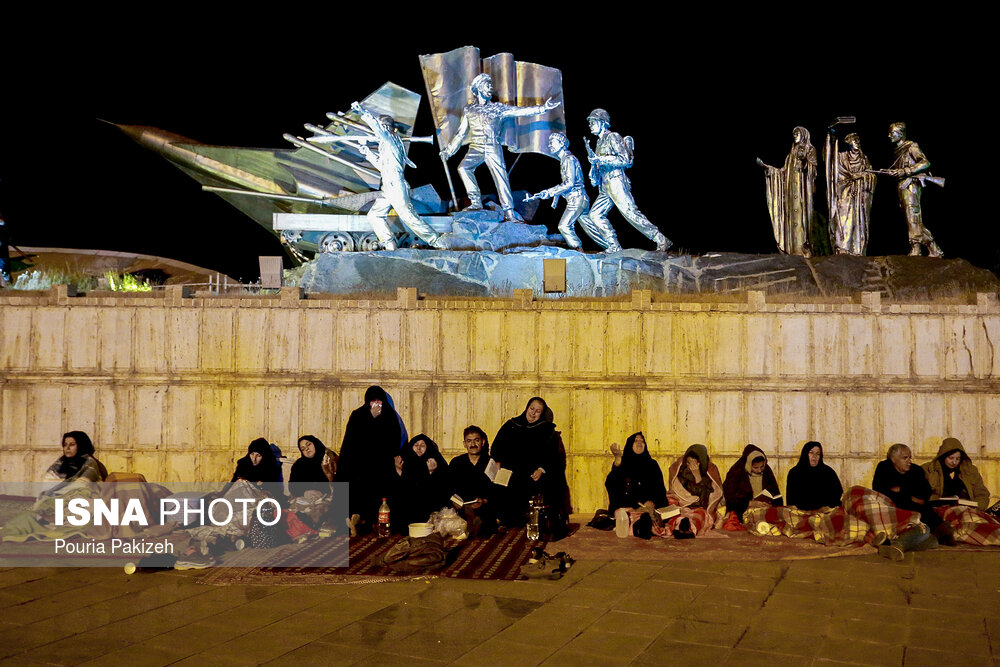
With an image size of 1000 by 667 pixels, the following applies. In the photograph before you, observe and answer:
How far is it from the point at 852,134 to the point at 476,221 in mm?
5036

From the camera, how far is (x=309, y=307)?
841 centimetres

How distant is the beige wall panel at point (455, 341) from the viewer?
8.34 m

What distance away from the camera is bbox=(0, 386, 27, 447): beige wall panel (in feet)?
27.2

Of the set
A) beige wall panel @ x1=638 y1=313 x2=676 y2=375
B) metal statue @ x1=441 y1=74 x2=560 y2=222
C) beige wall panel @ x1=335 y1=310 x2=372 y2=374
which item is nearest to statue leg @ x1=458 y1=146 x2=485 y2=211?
metal statue @ x1=441 y1=74 x2=560 y2=222

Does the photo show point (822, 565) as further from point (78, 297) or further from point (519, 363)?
point (78, 297)

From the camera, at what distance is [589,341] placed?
836 cm

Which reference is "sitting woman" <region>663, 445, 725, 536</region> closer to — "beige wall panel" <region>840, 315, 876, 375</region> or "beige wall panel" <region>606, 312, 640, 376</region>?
"beige wall panel" <region>606, 312, 640, 376</region>

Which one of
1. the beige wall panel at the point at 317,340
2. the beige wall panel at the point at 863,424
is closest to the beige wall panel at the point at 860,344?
the beige wall panel at the point at 863,424

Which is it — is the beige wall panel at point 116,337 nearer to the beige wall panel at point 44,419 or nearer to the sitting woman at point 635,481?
the beige wall panel at point 44,419

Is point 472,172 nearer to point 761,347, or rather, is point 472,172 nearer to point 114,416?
point 761,347

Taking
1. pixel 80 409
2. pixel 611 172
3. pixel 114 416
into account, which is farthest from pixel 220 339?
pixel 611 172

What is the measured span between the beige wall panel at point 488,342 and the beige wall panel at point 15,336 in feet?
14.4

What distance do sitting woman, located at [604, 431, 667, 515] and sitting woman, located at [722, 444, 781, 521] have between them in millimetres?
628

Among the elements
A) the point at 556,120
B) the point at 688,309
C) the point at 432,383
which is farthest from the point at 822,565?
the point at 556,120
